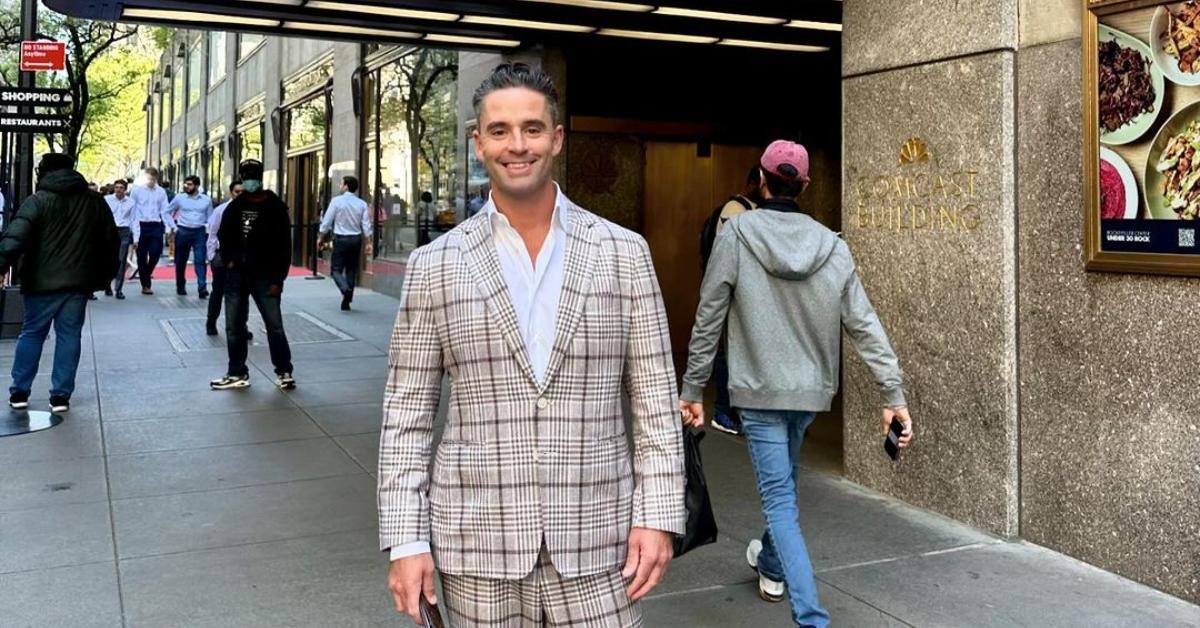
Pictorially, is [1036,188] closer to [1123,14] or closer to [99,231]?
[1123,14]

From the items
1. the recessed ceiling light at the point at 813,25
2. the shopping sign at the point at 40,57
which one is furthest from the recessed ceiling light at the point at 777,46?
the shopping sign at the point at 40,57

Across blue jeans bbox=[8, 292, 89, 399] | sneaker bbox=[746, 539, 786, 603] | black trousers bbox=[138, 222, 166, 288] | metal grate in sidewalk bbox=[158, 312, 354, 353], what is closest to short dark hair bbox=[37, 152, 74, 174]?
blue jeans bbox=[8, 292, 89, 399]

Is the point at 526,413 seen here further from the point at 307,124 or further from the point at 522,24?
the point at 307,124

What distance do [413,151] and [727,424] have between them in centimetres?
978

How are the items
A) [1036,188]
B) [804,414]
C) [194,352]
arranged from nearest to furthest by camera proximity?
1. [804,414]
2. [1036,188]
3. [194,352]

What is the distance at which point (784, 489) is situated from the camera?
12.2 feet

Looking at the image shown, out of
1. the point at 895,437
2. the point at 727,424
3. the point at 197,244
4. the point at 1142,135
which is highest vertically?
the point at 197,244

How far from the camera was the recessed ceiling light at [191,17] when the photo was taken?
8.96m

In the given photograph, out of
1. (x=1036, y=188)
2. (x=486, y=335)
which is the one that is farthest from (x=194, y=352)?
(x=486, y=335)

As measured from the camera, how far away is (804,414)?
148 inches

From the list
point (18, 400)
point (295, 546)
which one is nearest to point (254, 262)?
point (18, 400)

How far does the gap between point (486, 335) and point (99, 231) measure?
271 inches

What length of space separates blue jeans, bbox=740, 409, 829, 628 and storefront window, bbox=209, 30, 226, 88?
3262 cm

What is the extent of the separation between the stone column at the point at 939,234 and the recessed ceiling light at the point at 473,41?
5486 mm
